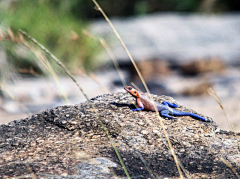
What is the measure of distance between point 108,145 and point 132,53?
774cm

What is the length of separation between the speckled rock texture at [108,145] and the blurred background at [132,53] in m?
4.92

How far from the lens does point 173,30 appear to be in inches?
410

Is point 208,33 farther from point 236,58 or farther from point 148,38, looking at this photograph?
point 148,38

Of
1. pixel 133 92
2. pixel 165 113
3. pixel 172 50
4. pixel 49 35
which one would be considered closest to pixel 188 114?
pixel 165 113

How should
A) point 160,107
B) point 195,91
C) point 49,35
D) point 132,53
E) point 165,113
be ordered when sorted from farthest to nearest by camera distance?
point 132,53
point 49,35
point 195,91
point 160,107
point 165,113

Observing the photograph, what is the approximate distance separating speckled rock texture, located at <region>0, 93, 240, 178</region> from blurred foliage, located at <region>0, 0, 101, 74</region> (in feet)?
21.2

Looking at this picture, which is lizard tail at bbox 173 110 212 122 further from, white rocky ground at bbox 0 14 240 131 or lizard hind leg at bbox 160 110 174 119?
white rocky ground at bbox 0 14 240 131

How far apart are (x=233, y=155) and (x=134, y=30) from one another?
8.39 metres

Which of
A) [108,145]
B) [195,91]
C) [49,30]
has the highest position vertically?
[49,30]

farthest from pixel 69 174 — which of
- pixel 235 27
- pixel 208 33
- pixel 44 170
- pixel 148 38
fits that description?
pixel 235 27

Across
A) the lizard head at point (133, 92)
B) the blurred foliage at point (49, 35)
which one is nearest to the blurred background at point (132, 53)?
the blurred foliage at point (49, 35)

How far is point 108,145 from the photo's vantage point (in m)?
2.25

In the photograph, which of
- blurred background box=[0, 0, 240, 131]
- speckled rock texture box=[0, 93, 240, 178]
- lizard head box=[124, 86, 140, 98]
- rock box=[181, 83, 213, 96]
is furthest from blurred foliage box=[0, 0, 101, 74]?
speckled rock texture box=[0, 93, 240, 178]

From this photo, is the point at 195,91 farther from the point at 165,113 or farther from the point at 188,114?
the point at 165,113
